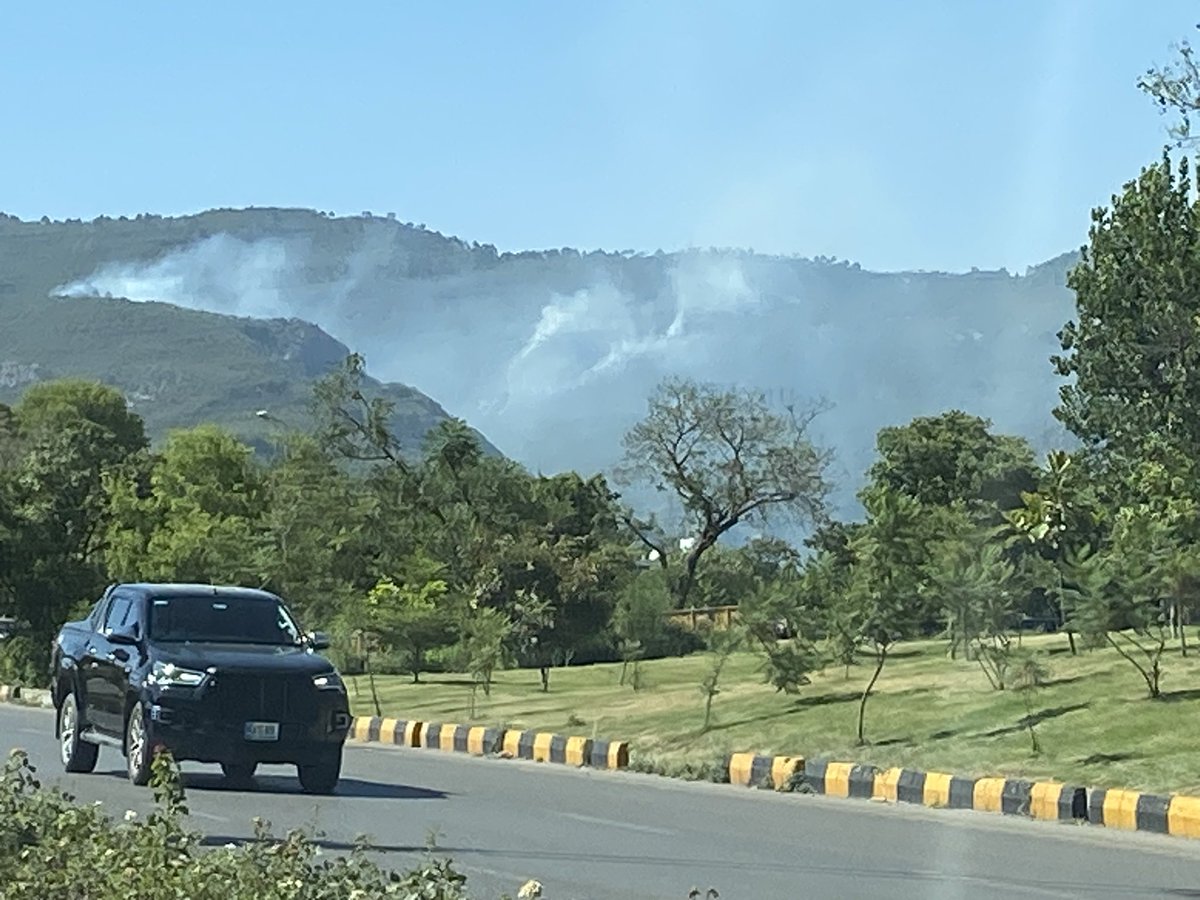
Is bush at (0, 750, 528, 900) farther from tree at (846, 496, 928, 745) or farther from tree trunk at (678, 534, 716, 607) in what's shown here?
tree trunk at (678, 534, 716, 607)

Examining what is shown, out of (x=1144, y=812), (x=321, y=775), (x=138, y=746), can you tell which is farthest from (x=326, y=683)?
(x=1144, y=812)

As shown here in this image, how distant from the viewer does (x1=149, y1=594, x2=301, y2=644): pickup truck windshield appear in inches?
841

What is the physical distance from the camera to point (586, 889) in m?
13.4

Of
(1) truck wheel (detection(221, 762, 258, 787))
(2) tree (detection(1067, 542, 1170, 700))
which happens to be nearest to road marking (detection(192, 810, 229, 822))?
(1) truck wheel (detection(221, 762, 258, 787))

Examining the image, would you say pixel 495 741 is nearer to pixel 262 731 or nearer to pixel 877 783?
pixel 877 783

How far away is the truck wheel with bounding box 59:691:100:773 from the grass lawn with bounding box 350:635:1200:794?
7755 millimetres

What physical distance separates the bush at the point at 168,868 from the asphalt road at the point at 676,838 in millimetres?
1855

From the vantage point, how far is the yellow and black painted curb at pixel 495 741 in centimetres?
2864

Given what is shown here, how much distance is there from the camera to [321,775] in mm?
20891

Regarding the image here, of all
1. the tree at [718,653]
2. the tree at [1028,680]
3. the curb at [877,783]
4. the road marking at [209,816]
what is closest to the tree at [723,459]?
the curb at [877,783]

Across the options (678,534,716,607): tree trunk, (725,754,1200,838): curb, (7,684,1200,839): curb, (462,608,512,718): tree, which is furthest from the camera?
(678,534,716,607): tree trunk

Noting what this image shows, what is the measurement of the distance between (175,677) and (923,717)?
1160 centimetres

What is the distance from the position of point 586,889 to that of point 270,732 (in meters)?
7.42

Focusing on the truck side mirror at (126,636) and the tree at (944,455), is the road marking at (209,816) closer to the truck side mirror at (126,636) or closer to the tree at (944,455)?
the truck side mirror at (126,636)
